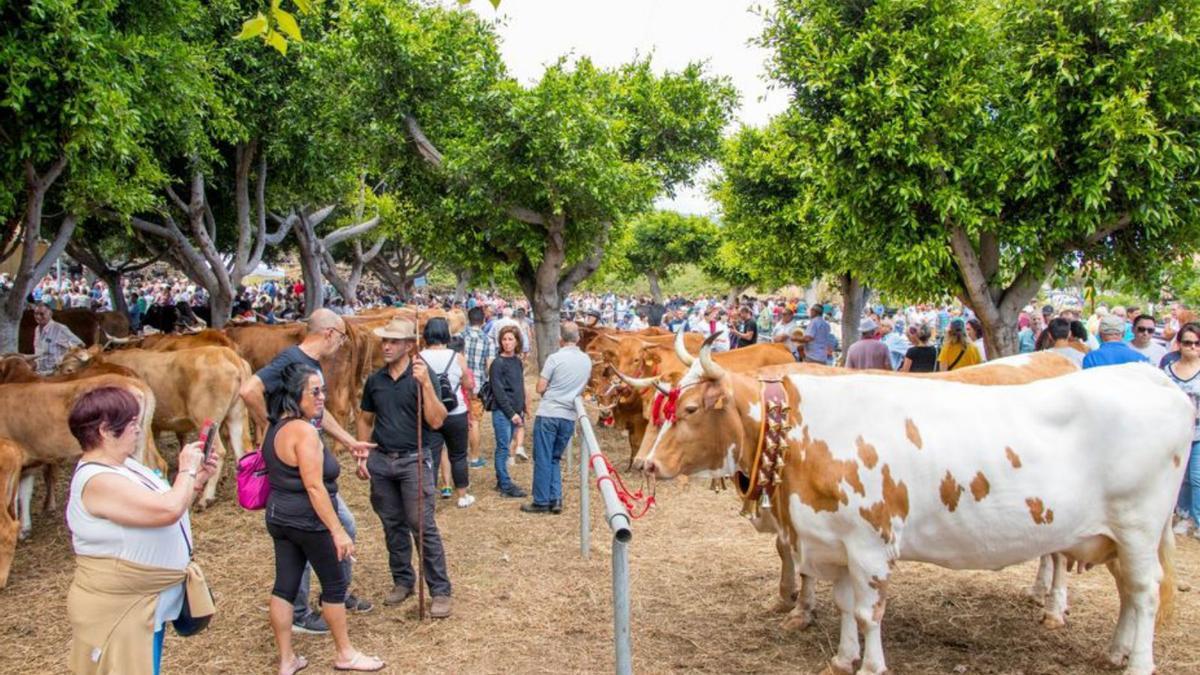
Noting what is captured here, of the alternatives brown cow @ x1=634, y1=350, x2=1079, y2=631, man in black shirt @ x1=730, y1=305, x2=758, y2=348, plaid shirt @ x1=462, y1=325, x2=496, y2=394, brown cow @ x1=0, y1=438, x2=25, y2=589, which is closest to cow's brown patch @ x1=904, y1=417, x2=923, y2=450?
brown cow @ x1=634, y1=350, x2=1079, y2=631

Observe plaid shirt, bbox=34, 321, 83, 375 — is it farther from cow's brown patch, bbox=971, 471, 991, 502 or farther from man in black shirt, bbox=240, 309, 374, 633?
cow's brown patch, bbox=971, 471, 991, 502

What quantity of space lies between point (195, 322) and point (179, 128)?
8001 mm

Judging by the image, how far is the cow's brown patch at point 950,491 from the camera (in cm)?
471

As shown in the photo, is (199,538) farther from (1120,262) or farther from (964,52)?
(1120,262)

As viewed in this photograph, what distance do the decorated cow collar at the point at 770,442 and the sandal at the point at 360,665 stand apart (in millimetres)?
2550

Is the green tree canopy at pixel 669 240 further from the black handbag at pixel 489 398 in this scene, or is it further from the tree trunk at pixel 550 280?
the black handbag at pixel 489 398

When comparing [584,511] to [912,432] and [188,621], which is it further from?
[188,621]

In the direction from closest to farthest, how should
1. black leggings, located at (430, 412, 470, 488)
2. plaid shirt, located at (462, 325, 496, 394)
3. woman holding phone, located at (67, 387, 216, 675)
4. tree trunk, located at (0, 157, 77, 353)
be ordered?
woman holding phone, located at (67, 387, 216, 675) → black leggings, located at (430, 412, 470, 488) → tree trunk, located at (0, 157, 77, 353) → plaid shirt, located at (462, 325, 496, 394)

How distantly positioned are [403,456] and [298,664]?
1514 millimetres

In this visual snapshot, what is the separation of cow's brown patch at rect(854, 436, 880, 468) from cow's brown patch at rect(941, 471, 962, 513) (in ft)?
1.26

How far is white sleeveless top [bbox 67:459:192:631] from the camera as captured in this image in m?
3.54

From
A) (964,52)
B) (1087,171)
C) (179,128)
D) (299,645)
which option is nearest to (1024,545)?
(299,645)

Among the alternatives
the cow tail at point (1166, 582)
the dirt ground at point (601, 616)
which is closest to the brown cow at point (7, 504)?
the dirt ground at point (601, 616)

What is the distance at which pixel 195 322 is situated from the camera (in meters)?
19.7
